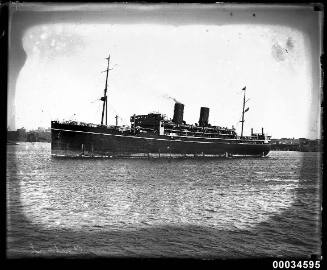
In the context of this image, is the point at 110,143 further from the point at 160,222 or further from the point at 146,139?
the point at 160,222

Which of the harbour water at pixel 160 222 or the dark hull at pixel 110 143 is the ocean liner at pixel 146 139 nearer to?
the dark hull at pixel 110 143

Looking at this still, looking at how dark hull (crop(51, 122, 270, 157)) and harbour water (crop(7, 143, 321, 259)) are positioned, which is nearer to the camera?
harbour water (crop(7, 143, 321, 259))

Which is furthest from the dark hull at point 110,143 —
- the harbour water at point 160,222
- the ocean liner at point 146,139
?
the harbour water at point 160,222

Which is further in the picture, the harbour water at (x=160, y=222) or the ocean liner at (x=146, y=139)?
the ocean liner at (x=146, y=139)

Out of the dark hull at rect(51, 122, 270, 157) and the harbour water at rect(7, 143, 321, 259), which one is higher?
the dark hull at rect(51, 122, 270, 157)

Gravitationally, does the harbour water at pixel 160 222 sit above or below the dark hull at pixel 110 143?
below

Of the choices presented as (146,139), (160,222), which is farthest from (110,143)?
(160,222)

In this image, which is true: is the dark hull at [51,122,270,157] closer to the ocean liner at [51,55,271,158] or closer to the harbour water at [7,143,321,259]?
the ocean liner at [51,55,271,158]

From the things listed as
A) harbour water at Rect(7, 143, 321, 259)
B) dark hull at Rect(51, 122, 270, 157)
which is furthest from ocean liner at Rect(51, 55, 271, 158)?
harbour water at Rect(7, 143, 321, 259)
